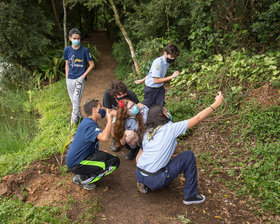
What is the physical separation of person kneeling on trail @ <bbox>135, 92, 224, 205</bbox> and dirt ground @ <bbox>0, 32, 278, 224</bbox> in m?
0.33

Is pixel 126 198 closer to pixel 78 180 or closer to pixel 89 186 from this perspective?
pixel 89 186

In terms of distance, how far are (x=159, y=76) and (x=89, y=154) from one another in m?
1.90

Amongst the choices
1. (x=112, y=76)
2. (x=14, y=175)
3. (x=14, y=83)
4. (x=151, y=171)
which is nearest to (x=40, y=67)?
(x=14, y=83)

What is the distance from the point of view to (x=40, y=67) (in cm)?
810

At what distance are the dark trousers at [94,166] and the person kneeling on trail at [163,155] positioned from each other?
1.55 feet

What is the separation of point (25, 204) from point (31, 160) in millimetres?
1099

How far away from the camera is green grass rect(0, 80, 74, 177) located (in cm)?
385

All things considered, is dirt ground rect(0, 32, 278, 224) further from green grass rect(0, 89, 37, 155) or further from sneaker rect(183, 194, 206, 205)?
green grass rect(0, 89, 37, 155)

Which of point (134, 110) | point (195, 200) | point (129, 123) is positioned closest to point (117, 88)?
point (134, 110)

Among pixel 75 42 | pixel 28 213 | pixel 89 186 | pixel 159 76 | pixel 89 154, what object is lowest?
pixel 89 186

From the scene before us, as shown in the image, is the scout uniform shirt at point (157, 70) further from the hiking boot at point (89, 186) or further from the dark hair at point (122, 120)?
the hiking boot at point (89, 186)

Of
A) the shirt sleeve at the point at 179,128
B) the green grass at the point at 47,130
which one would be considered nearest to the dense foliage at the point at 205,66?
the green grass at the point at 47,130

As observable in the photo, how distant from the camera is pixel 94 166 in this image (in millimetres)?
2916

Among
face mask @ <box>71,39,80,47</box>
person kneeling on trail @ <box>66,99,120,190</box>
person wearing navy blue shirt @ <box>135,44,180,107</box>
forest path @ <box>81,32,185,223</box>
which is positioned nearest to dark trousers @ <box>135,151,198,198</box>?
forest path @ <box>81,32,185,223</box>
